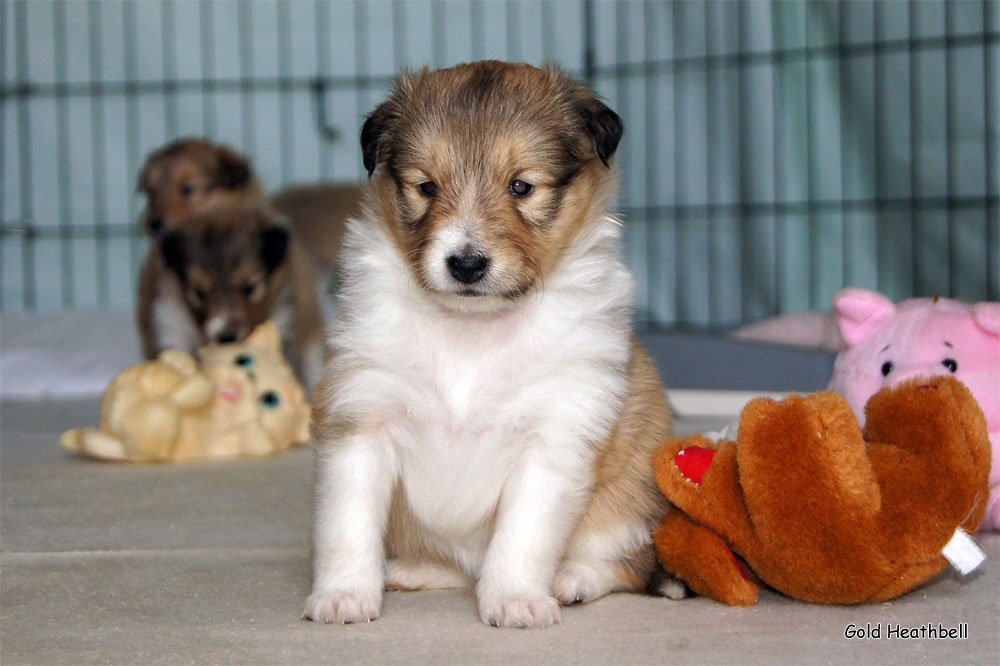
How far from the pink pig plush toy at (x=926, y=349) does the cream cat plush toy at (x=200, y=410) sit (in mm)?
2137

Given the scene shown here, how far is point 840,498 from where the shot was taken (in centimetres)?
195

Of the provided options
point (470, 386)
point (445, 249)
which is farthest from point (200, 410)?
point (445, 249)

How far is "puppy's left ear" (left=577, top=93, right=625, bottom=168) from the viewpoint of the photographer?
7.47ft

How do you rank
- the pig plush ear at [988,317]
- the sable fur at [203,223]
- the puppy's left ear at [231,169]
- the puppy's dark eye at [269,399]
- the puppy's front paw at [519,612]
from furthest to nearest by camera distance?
the puppy's left ear at [231,169] < the sable fur at [203,223] < the puppy's dark eye at [269,399] < the pig plush ear at [988,317] < the puppy's front paw at [519,612]

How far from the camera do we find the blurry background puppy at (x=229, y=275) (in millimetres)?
5020

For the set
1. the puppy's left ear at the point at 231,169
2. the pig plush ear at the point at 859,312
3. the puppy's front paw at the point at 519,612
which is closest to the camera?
the puppy's front paw at the point at 519,612

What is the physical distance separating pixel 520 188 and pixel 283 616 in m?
0.92

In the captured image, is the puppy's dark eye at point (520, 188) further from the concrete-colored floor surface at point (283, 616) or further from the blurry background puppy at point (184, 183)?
the blurry background puppy at point (184, 183)

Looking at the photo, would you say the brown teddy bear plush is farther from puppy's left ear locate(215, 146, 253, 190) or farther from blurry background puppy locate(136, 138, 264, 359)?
puppy's left ear locate(215, 146, 253, 190)

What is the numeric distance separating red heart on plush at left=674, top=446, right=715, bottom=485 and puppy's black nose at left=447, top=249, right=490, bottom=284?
1.80 feet

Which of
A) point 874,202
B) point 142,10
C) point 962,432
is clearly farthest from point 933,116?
point 142,10

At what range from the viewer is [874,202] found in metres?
6.30

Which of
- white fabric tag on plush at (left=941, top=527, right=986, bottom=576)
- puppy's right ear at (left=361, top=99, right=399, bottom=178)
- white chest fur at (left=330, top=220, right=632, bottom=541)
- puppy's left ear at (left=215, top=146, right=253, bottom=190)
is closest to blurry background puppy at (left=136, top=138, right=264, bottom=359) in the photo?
puppy's left ear at (left=215, top=146, right=253, bottom=190)

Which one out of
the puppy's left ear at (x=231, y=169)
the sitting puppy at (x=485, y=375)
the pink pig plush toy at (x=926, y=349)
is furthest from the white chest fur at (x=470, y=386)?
the puppy's left ear at (x=231, y=169)
